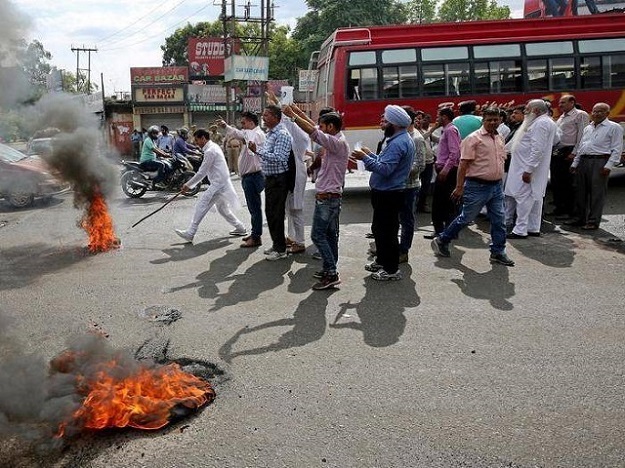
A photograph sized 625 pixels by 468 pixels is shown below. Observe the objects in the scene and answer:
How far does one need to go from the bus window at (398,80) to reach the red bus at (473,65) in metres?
0.02

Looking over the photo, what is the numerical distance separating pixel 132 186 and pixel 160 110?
22.5 metres

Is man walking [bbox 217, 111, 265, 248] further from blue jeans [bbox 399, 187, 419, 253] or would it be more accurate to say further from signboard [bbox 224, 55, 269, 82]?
signboard [bbox 224, 55, 269, 82]

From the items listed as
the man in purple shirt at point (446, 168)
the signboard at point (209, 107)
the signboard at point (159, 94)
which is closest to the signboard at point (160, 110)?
the signboard at point (159, 94)

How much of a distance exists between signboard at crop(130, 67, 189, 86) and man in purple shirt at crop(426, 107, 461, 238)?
29.2 m

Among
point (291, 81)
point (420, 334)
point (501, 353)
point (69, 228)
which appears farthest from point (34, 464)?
point (291, 81)

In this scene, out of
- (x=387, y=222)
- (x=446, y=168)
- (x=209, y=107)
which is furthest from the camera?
(x=209, y=107)

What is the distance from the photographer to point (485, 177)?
232 inches

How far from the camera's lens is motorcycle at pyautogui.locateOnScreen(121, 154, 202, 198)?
1195 centimetres

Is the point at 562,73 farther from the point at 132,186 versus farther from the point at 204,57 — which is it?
the point at 204,57

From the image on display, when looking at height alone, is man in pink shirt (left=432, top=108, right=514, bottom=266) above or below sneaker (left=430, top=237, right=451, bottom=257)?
above

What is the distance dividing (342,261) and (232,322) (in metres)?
2.25

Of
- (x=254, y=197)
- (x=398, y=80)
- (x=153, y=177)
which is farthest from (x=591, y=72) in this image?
(x=153, y=177)

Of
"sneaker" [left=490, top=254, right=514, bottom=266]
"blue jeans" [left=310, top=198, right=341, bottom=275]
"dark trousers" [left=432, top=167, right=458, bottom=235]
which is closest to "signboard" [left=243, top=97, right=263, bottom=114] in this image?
"dark trousers" [left=432, top=167, right=458, bottom=235]

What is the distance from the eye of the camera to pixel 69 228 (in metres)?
8.66
